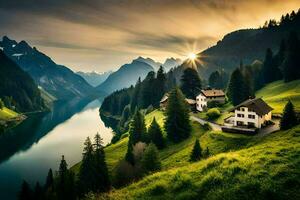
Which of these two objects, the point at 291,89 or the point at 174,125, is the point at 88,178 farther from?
the point at 291,89

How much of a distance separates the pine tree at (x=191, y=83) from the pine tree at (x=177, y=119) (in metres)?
42.0

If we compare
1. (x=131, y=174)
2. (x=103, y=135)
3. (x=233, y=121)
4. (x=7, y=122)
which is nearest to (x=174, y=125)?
(x=233, y=121)

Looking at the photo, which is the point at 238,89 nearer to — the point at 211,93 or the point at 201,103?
the point at 211,93

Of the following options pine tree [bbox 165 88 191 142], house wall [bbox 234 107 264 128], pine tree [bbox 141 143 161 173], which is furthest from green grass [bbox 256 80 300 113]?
pine tree [bbox 141 143 161 173]

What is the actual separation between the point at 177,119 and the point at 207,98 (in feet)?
96.2

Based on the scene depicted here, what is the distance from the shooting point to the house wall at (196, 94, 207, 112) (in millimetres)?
102188

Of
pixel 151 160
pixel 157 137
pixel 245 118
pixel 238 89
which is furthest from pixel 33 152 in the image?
Answer: pixel 245 118

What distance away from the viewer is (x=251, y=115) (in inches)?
2534

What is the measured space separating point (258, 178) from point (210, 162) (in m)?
5.16

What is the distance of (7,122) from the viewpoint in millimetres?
188000

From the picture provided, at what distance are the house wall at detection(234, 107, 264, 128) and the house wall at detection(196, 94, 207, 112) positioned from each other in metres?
35.0

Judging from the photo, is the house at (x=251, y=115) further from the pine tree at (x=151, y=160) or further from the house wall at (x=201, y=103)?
the house wall at (x=201, y=103)

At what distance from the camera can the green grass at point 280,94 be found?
84.1m

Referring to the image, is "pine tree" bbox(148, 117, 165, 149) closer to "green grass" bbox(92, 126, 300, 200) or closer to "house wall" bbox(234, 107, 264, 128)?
"house wall" bbox(234, 107, 264, 128)
